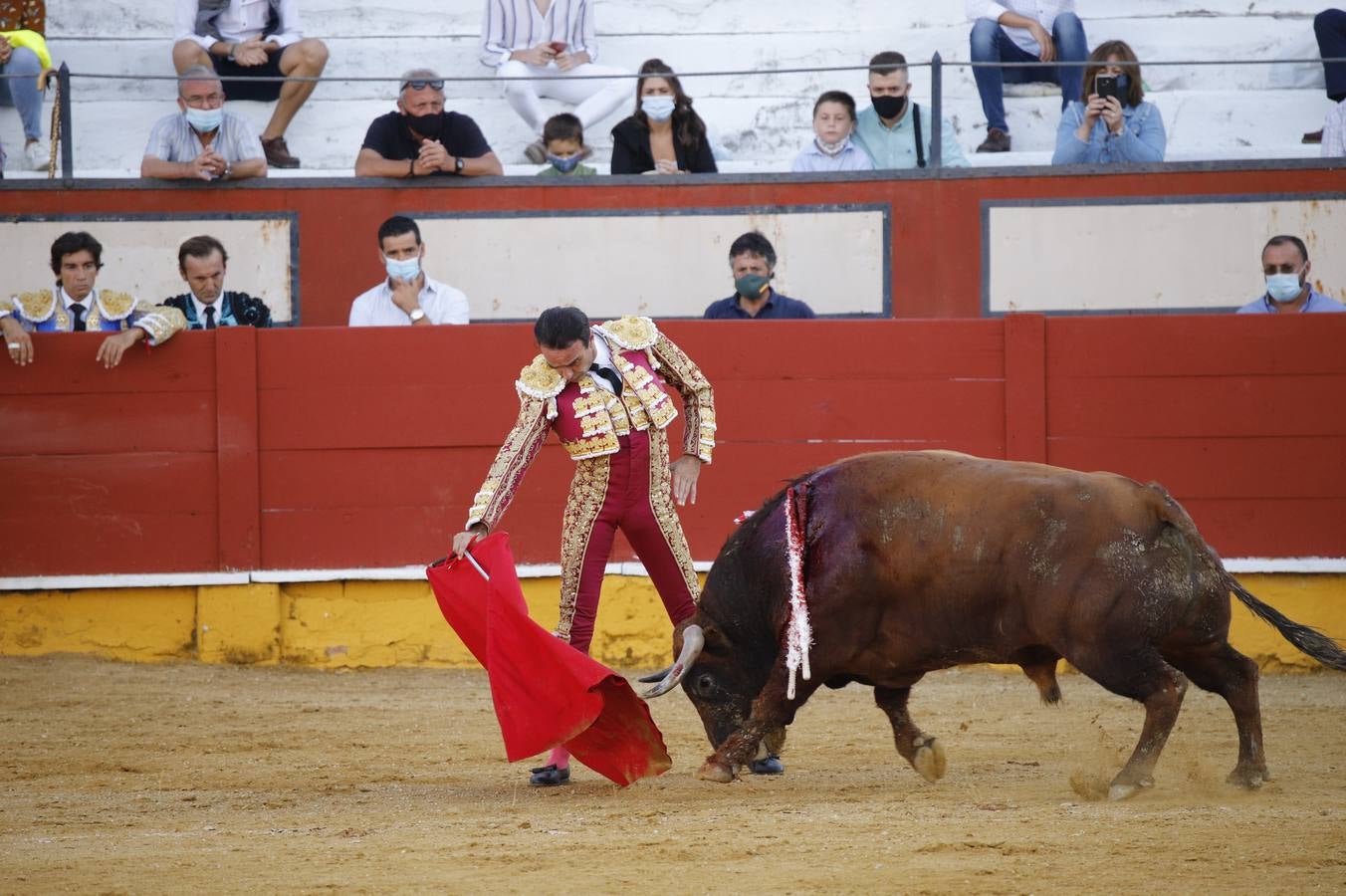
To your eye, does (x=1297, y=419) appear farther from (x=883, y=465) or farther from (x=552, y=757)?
(x=552, y=757)

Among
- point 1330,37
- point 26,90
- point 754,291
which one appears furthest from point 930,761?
point 26,90

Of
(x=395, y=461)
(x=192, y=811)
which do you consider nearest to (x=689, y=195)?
(x=395, y=461)

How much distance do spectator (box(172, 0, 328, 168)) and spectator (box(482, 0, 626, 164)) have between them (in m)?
0.89

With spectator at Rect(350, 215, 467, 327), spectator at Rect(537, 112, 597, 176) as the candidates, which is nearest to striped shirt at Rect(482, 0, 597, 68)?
spectator at Rect(537, 112, 597, 176)

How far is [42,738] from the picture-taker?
5.43 m

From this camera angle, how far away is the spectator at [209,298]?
6785 mm

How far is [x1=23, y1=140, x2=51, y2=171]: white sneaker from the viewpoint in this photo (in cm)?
822

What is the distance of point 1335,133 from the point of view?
7.87 metres

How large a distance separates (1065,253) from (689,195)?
1.67 metres

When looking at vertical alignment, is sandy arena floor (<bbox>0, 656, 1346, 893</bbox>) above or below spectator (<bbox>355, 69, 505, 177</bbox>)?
below

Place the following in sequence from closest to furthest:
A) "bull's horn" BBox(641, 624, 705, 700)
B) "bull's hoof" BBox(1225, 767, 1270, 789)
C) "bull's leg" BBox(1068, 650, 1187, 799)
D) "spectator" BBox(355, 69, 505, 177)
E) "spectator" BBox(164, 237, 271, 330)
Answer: "bull's leg" BBox(1068, 650, 1187, 799) < "bull's hoof" BBox(1225, 767, 1270, 789) < "bull's horn" BBox(641, 624, 705, 700) < "spectator" BBox(164, 237, 271, 330) < "spectator" BBox(355, 69, 505, 177)

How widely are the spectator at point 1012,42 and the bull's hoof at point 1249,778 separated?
15.2ft

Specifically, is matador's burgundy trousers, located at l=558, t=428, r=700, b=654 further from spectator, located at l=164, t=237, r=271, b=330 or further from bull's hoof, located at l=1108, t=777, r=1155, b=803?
spectator, located at l=164, t=237, r=271, b=330

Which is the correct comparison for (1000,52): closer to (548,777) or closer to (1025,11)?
(1025,11)
